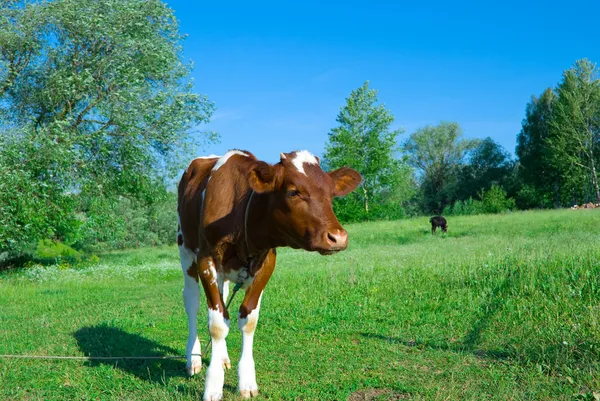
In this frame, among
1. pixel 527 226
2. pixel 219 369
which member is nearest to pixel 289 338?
pixel 219 369

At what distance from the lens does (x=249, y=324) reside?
5.57 metres

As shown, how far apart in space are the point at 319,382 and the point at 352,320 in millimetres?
2835

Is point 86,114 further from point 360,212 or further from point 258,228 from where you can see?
point 360,212

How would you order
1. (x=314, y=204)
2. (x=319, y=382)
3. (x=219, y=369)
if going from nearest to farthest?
(x=314, y=204), (x=219, y=369), (x=319, y=382)

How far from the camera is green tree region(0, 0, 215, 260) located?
19.2 m

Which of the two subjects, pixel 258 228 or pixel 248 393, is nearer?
pixel 258 228

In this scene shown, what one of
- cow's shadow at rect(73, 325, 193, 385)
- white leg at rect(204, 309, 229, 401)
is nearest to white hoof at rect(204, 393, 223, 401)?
white leg at rect(204, 309, 229, 401)

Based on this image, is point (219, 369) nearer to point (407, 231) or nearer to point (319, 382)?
point (319, 382)

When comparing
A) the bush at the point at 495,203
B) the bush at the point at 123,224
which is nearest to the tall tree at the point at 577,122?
the bush at the point at 495,203

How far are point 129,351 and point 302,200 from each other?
14.5ft

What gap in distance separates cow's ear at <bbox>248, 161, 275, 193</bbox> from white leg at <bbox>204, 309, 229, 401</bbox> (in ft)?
5.08

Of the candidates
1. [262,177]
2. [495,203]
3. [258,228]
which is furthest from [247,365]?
[495,203]

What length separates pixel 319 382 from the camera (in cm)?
572

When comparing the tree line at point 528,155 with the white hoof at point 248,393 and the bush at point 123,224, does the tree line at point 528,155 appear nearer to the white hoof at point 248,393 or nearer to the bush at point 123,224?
the bush at point 123,224
